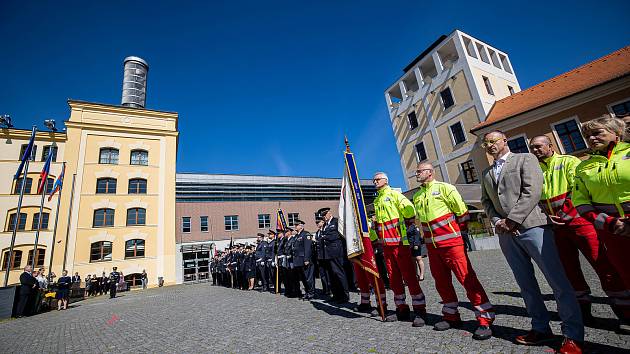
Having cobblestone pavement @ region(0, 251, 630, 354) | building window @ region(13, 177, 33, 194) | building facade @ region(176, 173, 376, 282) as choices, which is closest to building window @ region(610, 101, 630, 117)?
cobblestone pavement @ region(0, 251, 630, 354)

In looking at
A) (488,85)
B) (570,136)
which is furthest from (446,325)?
(488,85)

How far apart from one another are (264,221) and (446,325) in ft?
119

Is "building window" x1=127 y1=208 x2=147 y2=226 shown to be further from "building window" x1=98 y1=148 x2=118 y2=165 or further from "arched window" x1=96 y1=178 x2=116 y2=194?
"building window" x1=98 y1=148 x2=118 y2=165

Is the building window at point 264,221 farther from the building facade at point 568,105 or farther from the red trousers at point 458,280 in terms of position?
the red trousers at point 458,280

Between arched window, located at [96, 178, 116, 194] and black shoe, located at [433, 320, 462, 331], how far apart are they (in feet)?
91.5

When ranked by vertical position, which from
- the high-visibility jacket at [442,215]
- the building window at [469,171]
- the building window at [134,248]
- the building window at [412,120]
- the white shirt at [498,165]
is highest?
the building window at [412,120]

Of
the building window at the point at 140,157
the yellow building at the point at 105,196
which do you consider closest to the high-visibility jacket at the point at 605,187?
the yellow building at the point at 105,196

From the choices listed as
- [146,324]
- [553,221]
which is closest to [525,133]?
[553,221]

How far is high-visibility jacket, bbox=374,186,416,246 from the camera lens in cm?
438

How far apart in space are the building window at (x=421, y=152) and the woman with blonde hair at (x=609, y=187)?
25.6m

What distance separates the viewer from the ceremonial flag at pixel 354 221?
4996 millimetres

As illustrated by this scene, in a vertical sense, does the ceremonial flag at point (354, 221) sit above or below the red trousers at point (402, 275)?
above

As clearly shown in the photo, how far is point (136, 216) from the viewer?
24.2m

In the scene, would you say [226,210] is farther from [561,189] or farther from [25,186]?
[561,189]
